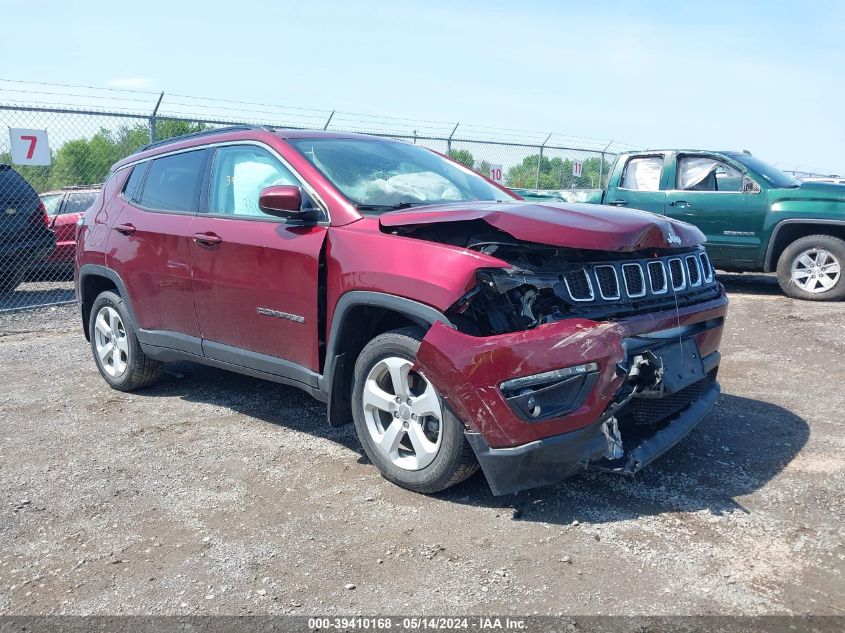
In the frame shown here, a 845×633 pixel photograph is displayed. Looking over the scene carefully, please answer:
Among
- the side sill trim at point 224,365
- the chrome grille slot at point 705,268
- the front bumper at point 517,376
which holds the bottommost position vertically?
the side sill trim at point 224,365

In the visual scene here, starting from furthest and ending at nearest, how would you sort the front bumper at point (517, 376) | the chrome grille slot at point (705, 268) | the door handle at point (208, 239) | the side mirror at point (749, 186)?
the side mirror at point (749, 186), the door handle at point (208, 239), the chrome grille slot at point (705, 268), the front bumper at point (517, 376)

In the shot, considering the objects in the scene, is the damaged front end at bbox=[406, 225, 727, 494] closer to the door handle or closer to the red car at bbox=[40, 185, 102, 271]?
the door handle

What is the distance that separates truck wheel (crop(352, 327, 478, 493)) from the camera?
3357 mm

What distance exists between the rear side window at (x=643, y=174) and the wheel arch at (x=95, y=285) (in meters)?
7.00

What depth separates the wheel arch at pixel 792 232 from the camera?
8927 millimetres

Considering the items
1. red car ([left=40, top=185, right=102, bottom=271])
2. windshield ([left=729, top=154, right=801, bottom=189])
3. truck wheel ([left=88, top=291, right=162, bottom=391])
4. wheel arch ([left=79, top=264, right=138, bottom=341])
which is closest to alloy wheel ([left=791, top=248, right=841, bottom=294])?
windshield ([left=729, top=154, right=801, bottom=189])

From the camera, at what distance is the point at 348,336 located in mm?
3797

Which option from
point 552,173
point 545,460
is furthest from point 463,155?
point 545,460

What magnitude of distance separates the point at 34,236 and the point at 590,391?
9.41 m

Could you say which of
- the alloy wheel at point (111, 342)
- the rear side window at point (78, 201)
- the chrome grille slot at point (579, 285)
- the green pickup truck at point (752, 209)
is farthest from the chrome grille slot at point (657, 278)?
the rear side window at point (78, 201)

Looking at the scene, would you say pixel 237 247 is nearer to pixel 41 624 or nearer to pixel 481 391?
pixel 481 391

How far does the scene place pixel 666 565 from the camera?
2.90m

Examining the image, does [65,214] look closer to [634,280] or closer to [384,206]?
[384,206]

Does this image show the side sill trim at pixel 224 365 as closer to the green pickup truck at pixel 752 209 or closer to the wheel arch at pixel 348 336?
the wheel arch at pixel 348 336
